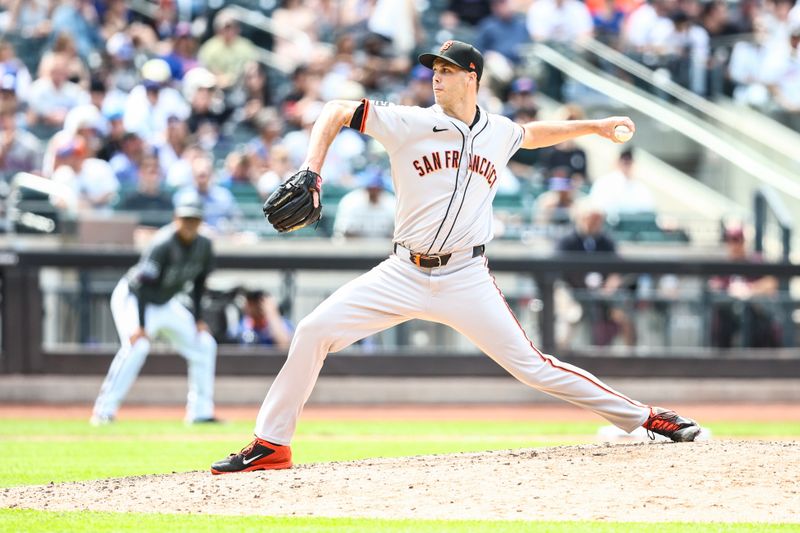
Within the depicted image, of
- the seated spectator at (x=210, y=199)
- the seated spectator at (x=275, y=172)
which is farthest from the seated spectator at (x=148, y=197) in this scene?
the seated spectator at (x=275, y=172)

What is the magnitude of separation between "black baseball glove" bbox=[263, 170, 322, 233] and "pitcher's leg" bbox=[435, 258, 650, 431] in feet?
3.21

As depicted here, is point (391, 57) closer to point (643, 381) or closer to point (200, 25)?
point (200, 25)

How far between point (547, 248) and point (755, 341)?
247 cm

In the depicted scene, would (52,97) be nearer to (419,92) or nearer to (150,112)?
(150,112)

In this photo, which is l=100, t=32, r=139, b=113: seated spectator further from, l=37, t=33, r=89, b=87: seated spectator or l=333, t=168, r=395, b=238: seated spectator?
l=333, t=168, r=395, b=238: seated spectator

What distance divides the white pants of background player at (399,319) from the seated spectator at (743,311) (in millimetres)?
7779

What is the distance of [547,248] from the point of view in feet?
49.8

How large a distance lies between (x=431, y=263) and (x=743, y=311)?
8.39 metres

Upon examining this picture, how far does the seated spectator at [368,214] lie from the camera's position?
1484cm

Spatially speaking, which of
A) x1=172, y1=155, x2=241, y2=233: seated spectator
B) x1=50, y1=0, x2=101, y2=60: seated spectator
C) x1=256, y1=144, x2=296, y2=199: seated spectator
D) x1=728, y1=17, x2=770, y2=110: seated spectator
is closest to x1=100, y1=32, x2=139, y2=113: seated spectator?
x1=50, y1=0, x2=101, y2=60: seated spectator

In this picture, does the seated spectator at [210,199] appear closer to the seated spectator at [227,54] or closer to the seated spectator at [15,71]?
the seated spectator at [15,71]

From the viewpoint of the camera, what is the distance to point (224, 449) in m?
9.59

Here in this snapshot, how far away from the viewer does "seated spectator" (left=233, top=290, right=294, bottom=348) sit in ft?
46.6

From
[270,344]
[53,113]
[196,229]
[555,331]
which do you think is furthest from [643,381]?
[53,113]
